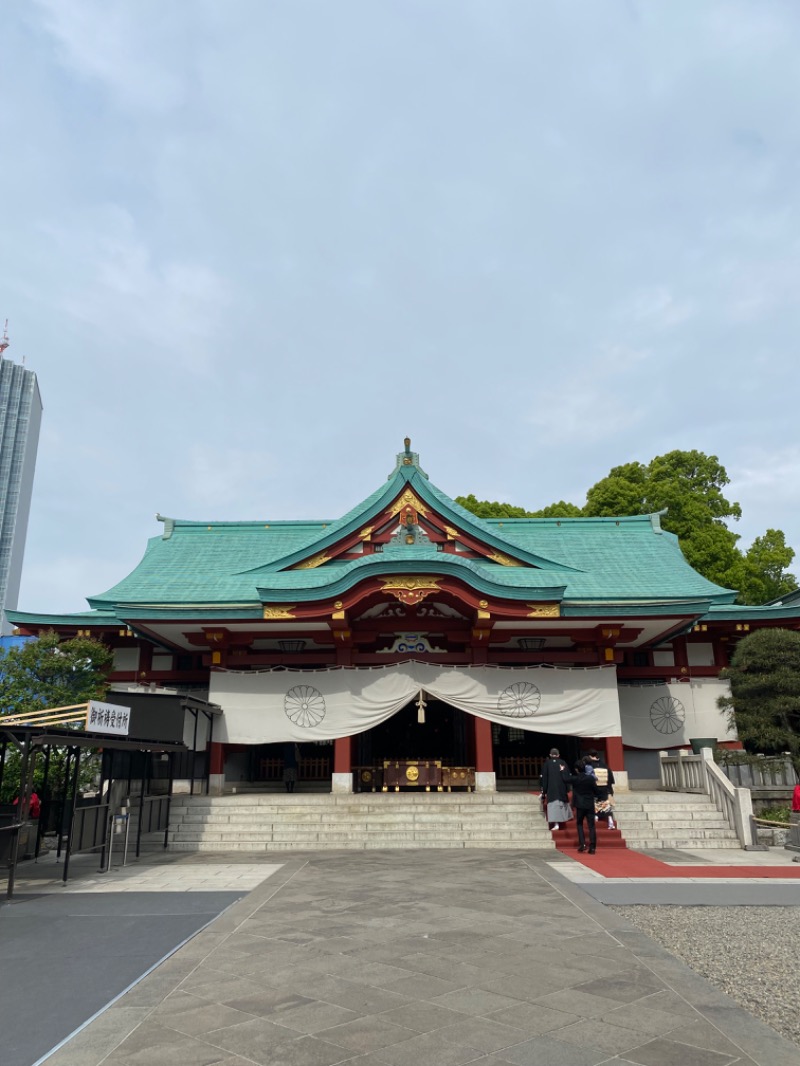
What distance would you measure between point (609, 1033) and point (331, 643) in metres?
14.8

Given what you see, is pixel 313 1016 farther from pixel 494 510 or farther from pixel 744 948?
pixel 494 510

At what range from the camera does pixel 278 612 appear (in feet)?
56.0

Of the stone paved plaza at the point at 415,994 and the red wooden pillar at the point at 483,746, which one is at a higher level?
the red wooden pillar at the point at 483,746

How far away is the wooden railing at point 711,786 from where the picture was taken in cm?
1392

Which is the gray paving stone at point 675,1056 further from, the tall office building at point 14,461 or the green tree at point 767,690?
the tall office building at point 14,461

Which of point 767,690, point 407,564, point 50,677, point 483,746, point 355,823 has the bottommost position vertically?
point 355,823


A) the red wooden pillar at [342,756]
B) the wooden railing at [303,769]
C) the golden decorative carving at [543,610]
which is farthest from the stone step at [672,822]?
the wooden railing at [303,769]

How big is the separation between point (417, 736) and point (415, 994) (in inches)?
619

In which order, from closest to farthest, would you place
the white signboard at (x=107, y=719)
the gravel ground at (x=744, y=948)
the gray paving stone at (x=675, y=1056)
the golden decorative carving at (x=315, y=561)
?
the gray paving stone at (x=675, y=1056) → the gravel ground at (x=744, y=948) → the white signboard at (x=107, y=719) → the golden decorative carving at (x=315, y=561)

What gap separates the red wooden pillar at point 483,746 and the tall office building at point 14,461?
367 feet

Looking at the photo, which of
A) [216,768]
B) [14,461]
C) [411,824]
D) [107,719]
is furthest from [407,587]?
[14,461]

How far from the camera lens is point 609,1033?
443 cm

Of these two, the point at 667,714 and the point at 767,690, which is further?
the point at 667,714

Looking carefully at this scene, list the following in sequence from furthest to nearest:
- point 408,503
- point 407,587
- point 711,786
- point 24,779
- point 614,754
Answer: point 408,503, point 614,754, point 407,587, point 711,786, point 24,779
